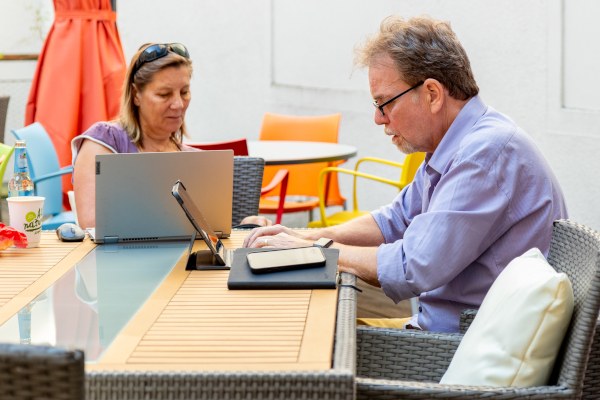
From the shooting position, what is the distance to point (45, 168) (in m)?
5.14

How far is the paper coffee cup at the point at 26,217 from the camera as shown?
8.96ft

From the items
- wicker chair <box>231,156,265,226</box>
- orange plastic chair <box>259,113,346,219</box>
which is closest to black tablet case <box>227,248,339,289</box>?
wicker chair <box>231,156,265,226</box>

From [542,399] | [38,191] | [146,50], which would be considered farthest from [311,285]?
[38,191]

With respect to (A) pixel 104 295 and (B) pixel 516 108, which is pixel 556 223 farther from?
(B) pixel 516 108

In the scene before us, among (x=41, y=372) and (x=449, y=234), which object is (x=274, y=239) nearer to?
(x=449, y=234)

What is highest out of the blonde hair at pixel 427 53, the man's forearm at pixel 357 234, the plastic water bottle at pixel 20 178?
the blonde hair at pixel 427 53

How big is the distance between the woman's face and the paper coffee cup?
2.77ft

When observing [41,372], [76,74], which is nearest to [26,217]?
[41,372]

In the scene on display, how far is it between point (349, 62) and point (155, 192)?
14.9ft

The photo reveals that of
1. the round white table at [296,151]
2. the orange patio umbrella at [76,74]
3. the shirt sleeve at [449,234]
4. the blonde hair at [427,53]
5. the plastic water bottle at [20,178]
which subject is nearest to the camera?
the shirt sleeve at [449,234]

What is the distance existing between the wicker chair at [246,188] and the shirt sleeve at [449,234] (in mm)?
1161

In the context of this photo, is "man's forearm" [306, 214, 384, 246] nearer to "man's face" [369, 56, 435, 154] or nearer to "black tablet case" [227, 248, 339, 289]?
"man's face" [369, 56, 435, 154]

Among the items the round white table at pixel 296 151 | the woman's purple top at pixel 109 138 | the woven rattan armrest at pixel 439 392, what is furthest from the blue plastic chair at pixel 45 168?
the woven rattan armrest at pixel 439 392

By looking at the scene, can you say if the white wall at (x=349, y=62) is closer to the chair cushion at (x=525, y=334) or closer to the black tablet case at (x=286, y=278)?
the black tablet case at (x=286, y=278)
